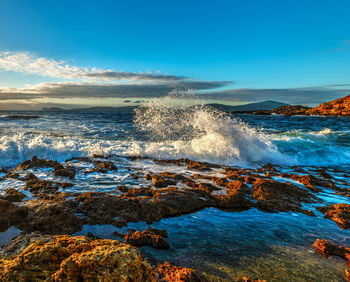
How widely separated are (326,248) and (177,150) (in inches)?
287

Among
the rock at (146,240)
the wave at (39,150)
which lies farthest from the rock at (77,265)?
the wave at (39,150)

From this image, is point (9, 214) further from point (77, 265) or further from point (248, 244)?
point (248, 244)

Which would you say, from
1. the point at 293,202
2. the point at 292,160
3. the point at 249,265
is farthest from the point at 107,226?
the point at 292,160

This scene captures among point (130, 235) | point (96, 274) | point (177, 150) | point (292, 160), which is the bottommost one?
point (292, 160)

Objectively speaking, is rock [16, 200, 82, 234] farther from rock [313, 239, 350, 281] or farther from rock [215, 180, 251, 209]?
rock [313, 239, 350, 281]

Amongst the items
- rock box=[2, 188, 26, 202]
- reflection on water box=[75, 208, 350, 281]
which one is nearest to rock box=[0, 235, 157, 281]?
reflection on water box=[75, 208, 350, 281]

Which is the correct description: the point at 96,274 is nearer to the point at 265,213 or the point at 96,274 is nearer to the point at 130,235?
the point at 130,235

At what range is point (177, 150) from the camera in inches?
386

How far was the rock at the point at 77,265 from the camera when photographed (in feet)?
5.06

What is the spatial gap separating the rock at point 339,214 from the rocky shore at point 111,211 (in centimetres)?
2

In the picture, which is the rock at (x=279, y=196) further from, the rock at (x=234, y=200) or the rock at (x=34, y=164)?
the rock at (x=34, y=164)

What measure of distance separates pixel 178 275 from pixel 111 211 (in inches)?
80.0

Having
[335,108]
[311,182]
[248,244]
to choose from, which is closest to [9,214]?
[248,244]

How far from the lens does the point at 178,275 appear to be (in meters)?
2.15
